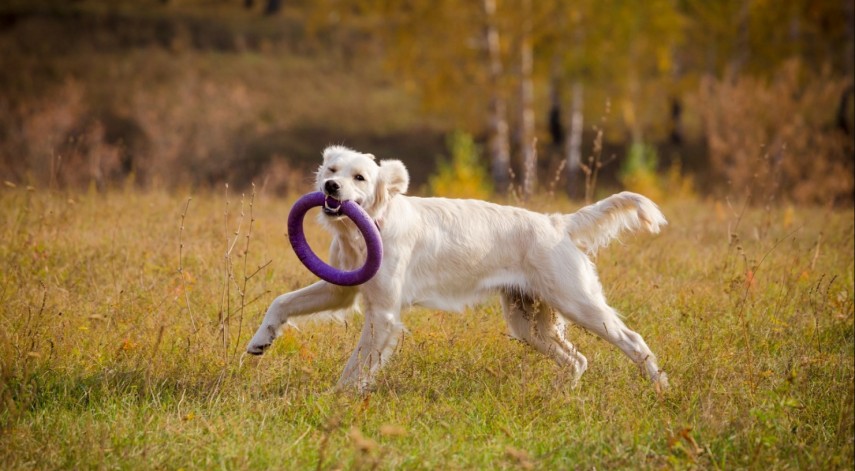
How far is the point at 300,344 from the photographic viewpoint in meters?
4.75

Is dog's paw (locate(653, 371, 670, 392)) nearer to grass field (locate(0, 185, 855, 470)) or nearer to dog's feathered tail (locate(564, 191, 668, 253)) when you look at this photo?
grass field (locate(0, 185, 855, 470))

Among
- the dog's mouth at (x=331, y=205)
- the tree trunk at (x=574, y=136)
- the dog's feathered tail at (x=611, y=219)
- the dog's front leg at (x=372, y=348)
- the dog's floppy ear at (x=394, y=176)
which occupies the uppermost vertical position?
the dog's floppy ear at (x=394, y=176)

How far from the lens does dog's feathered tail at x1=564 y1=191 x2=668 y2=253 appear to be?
478 centimetres

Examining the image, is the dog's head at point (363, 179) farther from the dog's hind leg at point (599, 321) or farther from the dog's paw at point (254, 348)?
the dog's hind leg at point (599, 321)

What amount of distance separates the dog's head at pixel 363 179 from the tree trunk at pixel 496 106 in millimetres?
10540

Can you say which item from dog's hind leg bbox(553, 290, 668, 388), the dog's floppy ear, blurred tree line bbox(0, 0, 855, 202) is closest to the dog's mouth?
the dog's floppy ear

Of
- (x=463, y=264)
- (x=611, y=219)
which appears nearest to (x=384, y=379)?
(x=463, y=264)

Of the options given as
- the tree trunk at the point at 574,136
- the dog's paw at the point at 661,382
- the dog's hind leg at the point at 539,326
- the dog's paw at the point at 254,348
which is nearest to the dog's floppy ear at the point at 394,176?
the dog's hind leg at the point at 539,326

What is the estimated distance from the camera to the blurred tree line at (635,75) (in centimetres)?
1409

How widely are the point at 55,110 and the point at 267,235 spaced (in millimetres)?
8486

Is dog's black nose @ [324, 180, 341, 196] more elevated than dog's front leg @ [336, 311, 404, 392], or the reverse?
dog's black nose @ [324, 180, 341, 196]

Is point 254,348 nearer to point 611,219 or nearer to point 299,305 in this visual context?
point 299,305

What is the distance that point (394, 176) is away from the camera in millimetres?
4469

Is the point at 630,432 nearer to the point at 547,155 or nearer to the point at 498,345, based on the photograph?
the point at 498,345
